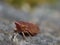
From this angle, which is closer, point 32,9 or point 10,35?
point 10,35

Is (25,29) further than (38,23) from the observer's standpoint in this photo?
No

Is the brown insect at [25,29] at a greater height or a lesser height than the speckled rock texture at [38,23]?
greater

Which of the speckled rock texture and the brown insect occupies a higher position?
the brown insect

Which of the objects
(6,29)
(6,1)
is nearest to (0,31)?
(6,29)

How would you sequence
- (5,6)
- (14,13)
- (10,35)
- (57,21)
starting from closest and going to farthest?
(10,35), (57,21), (14,13), (5,6)

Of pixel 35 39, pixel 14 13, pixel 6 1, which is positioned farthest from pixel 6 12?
pixel 35 39

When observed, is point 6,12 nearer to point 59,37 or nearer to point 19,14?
point 19,14

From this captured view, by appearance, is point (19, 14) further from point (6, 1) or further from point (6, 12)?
point (6, 1)

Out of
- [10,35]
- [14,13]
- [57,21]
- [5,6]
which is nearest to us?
[10,35]

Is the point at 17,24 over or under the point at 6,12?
over
